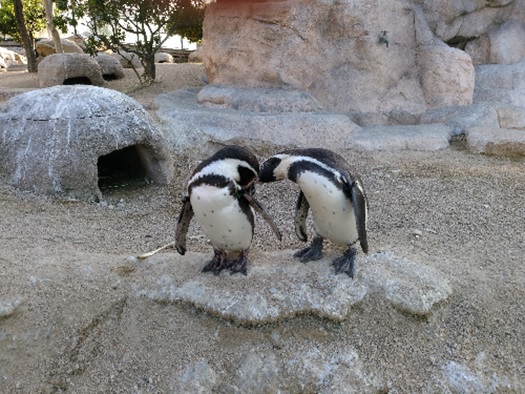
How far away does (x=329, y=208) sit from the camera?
212cm

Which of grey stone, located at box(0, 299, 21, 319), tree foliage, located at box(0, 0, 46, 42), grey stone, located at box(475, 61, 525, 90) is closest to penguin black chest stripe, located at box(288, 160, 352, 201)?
grey stone, located at box(0, 299, 21, 319)

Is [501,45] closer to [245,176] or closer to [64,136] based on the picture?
[64,136]

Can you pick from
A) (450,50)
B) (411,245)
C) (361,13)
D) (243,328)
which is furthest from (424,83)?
(243,328)

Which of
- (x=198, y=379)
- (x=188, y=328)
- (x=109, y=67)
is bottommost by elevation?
(x=198, y=379)

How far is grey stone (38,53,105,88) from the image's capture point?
7.27 meters

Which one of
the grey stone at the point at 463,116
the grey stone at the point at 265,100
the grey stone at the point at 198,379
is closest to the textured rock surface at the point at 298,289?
the grey stone at the point at 198,379

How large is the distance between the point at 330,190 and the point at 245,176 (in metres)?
0.34

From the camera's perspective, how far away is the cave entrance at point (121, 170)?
4145mm

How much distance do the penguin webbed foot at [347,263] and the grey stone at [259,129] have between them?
2526mm

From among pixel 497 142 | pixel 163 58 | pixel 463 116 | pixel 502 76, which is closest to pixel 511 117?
pixel 463 116

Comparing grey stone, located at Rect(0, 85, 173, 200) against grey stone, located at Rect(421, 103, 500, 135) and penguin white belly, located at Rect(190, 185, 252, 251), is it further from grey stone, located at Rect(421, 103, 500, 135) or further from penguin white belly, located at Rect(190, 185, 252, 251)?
grey stone, located at Rect(421, 103, 500, 135)

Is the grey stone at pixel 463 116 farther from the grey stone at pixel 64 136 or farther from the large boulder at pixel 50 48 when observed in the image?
the large boulder at pixel 50 48

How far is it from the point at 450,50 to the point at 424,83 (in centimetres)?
42

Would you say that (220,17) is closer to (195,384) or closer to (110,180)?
(110,180)
